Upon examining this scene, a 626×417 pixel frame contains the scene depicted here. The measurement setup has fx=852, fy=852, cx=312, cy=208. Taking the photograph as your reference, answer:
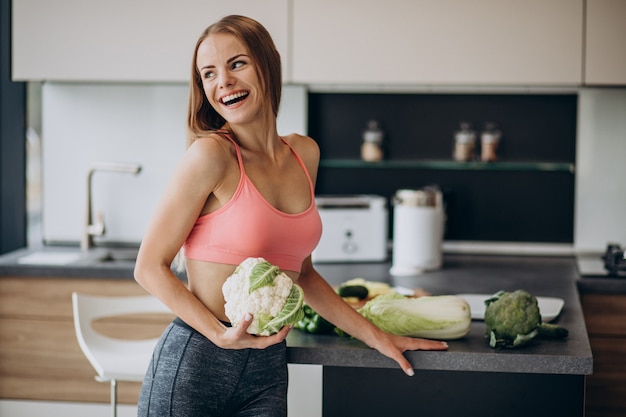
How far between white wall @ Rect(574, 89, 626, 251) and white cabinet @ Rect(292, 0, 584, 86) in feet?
1.43

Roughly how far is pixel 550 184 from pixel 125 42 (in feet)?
6.33

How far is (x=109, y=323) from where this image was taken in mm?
3307

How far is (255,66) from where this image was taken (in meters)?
1.78

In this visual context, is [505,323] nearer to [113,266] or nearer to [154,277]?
[154,277]

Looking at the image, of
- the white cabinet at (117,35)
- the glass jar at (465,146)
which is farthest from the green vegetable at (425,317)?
the glass jar at (465,146)

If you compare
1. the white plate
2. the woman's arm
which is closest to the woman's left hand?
the woman's arm

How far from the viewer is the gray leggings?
1.68 metres

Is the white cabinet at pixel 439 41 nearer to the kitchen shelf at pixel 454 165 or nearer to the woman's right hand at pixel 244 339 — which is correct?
the kitchen shelf at pixel 454 165

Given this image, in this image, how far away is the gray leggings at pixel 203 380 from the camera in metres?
1.68

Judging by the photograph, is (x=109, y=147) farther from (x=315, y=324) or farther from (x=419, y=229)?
(x=315, y=324)

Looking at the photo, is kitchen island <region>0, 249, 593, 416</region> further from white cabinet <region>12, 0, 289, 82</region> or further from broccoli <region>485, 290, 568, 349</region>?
white cabinet <region>12, 0, 289, 82</region>

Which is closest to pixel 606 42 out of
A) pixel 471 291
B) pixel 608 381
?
pixel 471 291

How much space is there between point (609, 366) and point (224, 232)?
1.96m

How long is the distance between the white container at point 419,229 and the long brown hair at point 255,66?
1.59 meters
